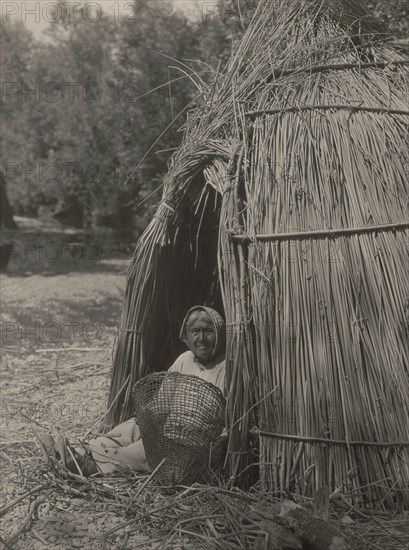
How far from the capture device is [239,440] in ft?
13.2

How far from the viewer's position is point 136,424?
15.7 feet

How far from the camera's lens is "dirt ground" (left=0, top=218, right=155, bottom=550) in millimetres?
3922

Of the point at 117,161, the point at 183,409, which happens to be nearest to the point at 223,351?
the point at 183,409

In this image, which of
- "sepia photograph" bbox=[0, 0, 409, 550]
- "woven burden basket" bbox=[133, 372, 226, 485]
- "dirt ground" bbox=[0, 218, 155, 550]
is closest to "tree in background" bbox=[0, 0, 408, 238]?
"dirt ground" bbox=[0, 218, 155, 550]

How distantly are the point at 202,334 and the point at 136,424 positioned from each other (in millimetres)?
786

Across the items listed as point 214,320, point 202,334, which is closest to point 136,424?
point 202,334

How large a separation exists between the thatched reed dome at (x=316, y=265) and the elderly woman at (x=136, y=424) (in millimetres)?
468

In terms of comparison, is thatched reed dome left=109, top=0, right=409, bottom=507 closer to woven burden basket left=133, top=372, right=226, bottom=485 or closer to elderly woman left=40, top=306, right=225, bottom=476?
woven burden basket left=133, top=372, right=226, bottom=485

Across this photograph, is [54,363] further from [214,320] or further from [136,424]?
[214,320]

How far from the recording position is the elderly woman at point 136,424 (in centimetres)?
445

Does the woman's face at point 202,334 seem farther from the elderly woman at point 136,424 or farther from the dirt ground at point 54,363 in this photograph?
the dirt ground at point 54,363

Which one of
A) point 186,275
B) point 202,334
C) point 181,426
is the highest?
point 186,275

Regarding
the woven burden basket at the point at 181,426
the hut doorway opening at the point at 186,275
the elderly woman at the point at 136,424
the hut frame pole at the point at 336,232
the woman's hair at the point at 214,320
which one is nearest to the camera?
the hut frame pole at the point at 336,232

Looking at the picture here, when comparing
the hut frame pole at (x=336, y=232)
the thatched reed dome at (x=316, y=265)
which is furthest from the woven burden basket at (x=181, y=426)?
the hut frame pole at (x=336, y=232)
